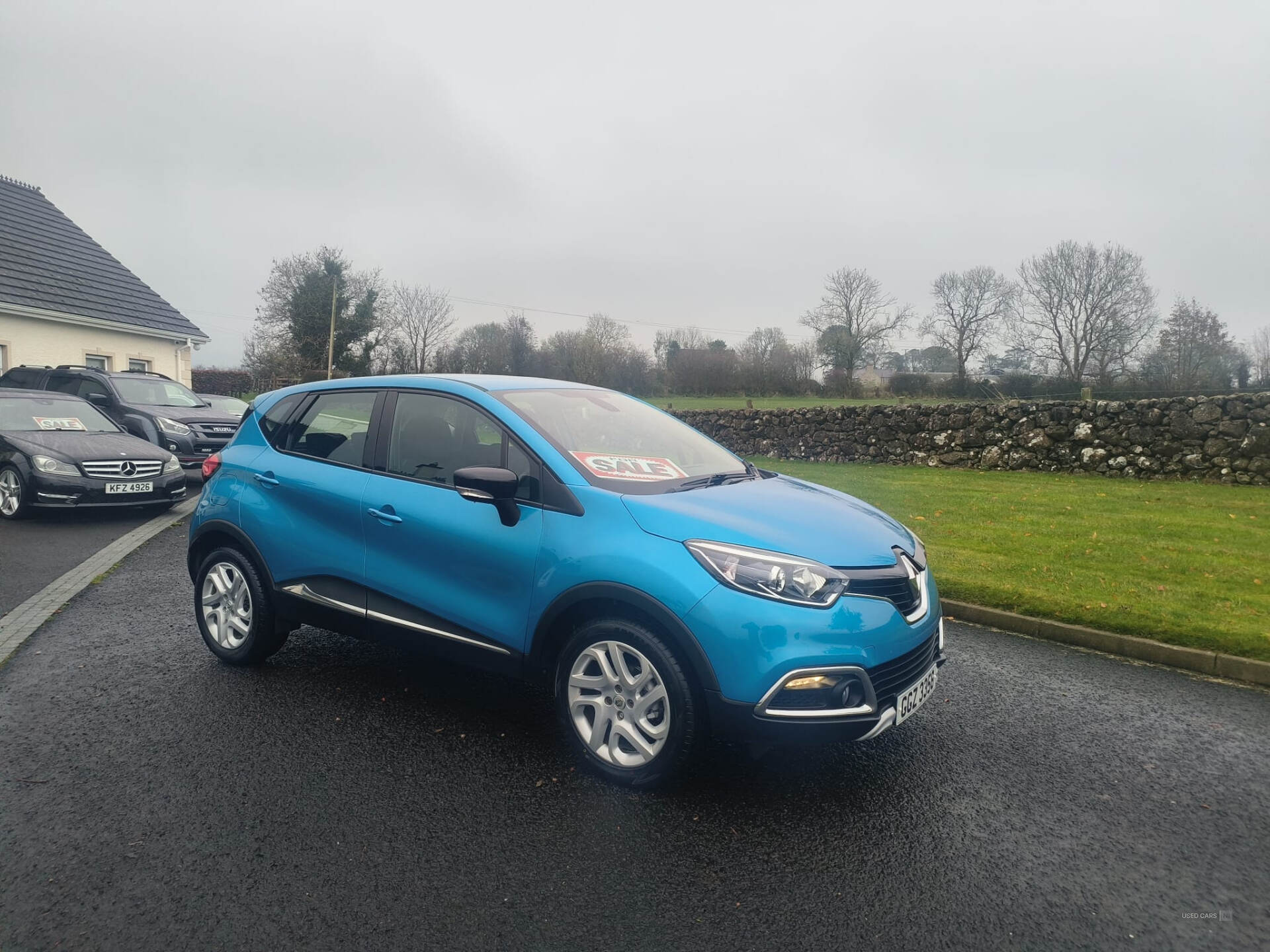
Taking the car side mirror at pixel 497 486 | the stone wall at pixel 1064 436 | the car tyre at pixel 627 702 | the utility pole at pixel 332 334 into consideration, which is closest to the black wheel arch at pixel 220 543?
the car side mirror at pixel 497 486

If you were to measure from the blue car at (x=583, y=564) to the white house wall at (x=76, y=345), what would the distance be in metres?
20.3

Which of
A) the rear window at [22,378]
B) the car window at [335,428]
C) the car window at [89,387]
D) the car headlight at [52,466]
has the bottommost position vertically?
the car headlight at [52,466]

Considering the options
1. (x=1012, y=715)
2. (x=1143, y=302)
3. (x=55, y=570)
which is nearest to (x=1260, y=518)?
(x=1012, y=715)

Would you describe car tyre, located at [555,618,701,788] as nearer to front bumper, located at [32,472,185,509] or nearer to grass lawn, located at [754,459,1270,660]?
grass lawn, located at [754,459,1270,660]

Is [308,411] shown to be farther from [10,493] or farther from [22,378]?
[22,378]

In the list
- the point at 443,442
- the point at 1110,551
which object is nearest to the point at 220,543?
the point at 443,442

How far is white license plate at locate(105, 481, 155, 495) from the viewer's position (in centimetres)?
991

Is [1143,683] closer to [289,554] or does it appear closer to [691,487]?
[691,487]

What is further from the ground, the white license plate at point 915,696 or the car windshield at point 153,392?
the car windshield at point 153,392

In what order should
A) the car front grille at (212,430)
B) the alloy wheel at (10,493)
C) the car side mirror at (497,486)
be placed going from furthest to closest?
the car front grille at (212,430) → the alloy wheel at (10,493) → the car side mirror at (497,486)

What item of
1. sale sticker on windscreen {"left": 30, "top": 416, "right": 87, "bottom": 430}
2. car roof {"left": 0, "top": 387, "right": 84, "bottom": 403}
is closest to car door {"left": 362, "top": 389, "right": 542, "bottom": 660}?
sale sticker on windscreen {"left": 30, "top": 416, "right": 87, "bottom": 430}

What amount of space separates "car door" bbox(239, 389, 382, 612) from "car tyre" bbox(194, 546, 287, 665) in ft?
0.66

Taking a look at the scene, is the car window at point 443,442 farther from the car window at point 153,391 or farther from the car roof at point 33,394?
the car window at point 153,391

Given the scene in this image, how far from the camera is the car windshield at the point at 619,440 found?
3.71 m
